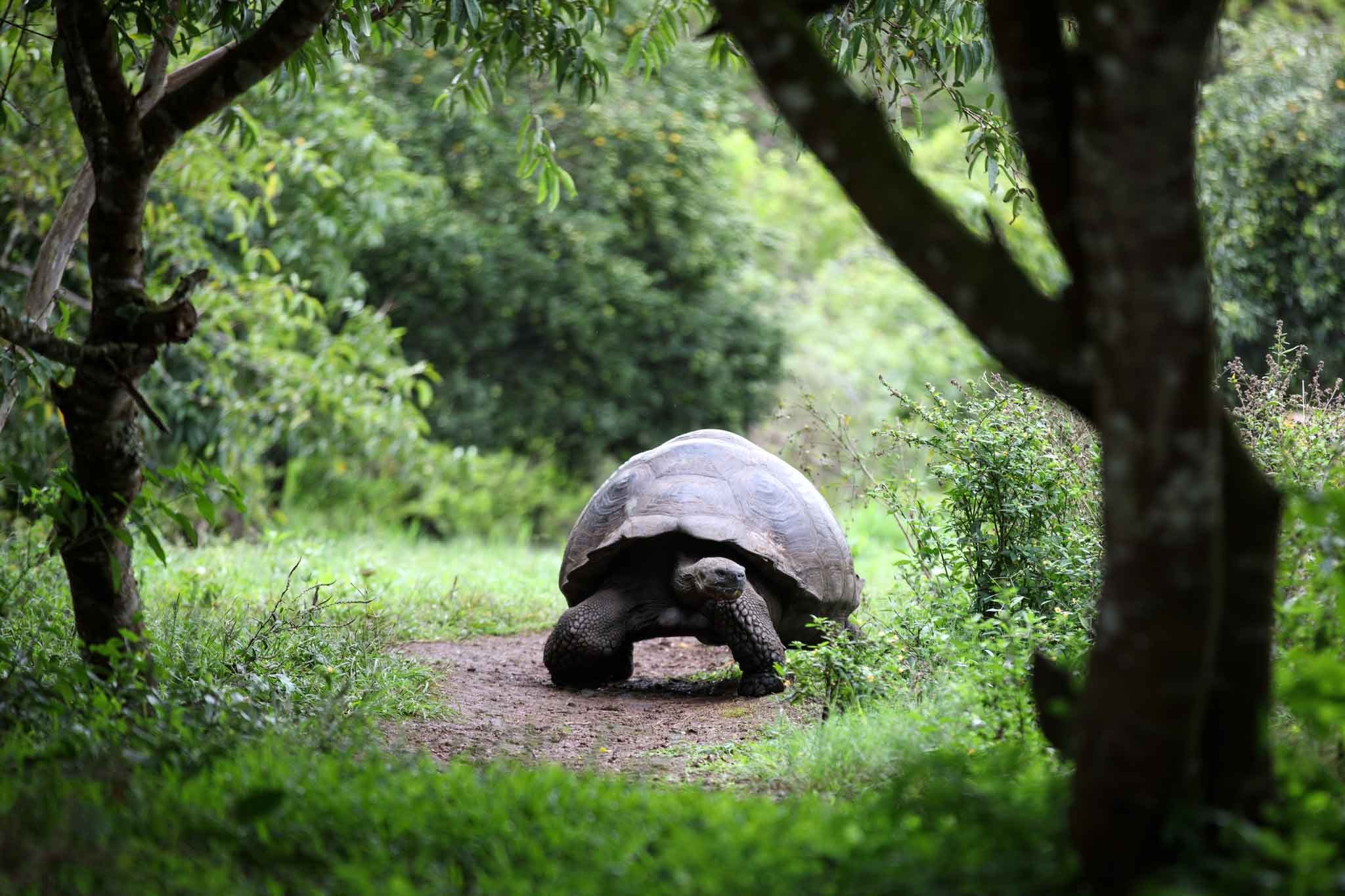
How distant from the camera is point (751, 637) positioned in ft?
15.8

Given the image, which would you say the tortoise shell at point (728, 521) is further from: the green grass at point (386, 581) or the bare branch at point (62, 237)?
the bare branch at point (62, 237)

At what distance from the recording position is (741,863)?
2.18 m

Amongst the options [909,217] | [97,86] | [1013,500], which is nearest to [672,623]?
[1013,500]

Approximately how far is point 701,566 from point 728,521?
317mm

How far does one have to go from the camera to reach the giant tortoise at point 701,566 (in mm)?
4875

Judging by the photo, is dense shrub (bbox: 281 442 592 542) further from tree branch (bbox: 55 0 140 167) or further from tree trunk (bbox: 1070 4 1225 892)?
tree trunk (bbox: 1070 4 1225 892)

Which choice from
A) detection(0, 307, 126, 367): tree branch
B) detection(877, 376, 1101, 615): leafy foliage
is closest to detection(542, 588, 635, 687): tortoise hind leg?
detection(877, 376, 1101, 615): leafy foliage

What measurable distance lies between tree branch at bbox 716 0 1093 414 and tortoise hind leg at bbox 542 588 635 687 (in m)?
2.92

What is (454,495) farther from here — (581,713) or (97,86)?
(97,86)

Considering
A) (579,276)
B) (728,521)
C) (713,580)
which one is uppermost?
(579,276)

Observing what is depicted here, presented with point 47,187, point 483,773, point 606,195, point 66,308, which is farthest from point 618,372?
point 483,773

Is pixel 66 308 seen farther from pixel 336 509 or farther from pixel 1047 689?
pixel 336 509

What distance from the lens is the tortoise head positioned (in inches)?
185

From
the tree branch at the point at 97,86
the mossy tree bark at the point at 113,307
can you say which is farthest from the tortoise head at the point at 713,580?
the tree branch at the point at 97,86
